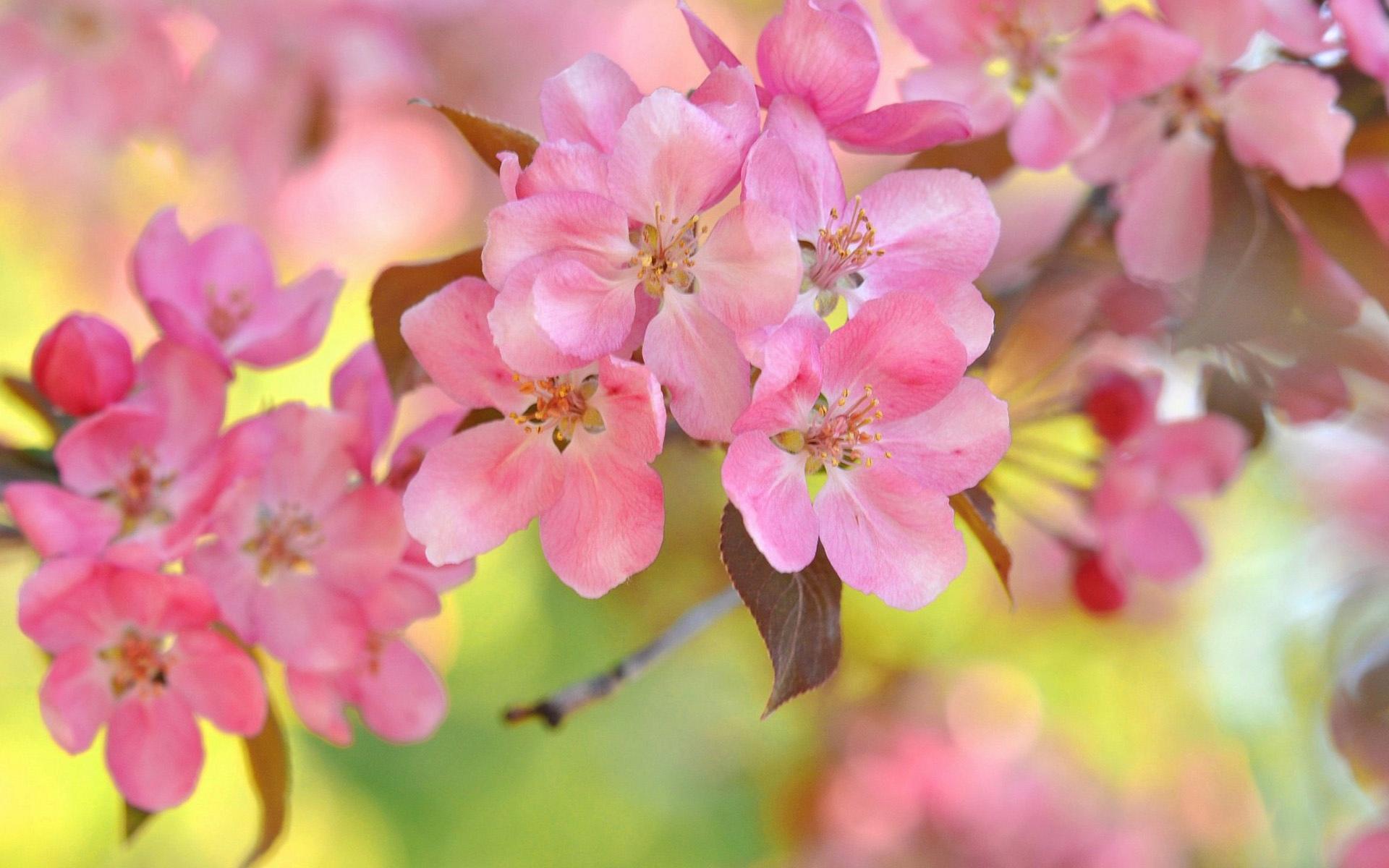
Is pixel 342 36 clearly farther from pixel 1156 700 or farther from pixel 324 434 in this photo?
pixel 1156 700

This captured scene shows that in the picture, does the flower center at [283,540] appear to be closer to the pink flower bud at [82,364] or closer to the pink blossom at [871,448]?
the pink flower bud at [82,364]

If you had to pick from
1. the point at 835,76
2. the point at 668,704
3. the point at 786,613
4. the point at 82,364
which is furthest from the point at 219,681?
the point at 668,704

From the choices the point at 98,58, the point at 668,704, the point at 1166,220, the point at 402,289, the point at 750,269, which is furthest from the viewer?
the point at 668,704

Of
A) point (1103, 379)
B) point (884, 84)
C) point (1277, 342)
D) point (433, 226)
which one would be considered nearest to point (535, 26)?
point (433, 226)

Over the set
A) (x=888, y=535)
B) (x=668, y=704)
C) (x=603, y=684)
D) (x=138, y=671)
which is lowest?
(x=668, y=704)

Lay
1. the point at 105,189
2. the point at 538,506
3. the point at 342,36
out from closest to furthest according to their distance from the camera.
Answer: the point at 538,506 < the point at 342,36 < the point at 105,189

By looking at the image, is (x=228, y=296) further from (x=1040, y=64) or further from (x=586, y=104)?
(x=1040, y=64)
